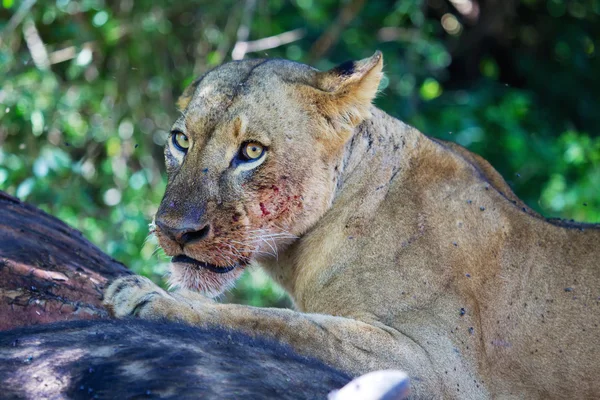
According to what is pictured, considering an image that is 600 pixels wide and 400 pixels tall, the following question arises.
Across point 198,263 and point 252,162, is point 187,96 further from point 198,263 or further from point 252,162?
point 198,263

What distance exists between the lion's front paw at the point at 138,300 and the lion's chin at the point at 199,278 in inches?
11.0

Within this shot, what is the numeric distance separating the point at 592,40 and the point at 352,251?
688cm

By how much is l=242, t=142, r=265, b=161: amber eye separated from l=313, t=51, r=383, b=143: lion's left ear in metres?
0.31

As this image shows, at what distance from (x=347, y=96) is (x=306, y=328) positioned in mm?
1107

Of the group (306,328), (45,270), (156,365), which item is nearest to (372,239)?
(306,328)

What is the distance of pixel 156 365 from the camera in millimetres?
2357

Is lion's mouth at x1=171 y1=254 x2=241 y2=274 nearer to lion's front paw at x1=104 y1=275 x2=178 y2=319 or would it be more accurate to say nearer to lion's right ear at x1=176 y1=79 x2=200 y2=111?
lion's front paw at x1=104 y1=275 x2=178 y2=319

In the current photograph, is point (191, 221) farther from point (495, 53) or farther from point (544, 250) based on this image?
point (495, 53)

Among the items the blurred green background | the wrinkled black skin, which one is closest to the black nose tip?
the wrinkled black skin

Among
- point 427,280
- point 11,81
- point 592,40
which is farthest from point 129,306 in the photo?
point 592,40

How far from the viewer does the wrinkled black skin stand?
2.28 m

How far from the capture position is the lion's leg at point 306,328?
3.00 meters

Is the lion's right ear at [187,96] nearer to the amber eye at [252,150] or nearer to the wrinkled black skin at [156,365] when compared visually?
the amber eye at [252,150]

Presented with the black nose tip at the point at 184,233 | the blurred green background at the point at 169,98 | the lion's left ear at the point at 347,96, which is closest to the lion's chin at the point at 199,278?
the black nose tip at the point at 184,233
